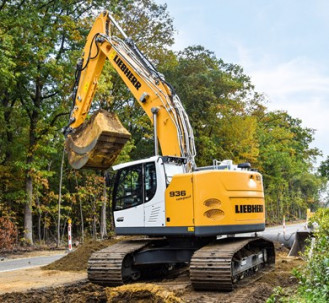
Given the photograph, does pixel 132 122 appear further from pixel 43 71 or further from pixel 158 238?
pixel 158 238

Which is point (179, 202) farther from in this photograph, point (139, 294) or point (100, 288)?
point (100, 288)

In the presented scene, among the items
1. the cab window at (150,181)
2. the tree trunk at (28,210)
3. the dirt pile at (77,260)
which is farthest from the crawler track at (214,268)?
the tree trunk at (28,210)

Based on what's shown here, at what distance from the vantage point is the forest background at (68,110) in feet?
60.6

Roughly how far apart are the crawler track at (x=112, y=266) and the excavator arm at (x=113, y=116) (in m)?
1.75

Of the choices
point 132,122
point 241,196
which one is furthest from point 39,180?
point 241,196

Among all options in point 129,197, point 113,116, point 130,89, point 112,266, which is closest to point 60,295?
point 112,266

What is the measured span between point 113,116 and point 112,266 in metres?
3.06

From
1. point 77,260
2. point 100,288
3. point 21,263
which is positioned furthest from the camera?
point 21,263

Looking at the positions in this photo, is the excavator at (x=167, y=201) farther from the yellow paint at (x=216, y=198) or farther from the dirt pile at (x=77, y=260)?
the dirt pile at (x=77, y=260)

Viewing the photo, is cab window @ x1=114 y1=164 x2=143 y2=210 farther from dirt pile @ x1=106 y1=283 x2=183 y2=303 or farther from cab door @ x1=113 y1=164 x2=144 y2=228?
dirt pile @ x1=106 y1=283 x2=183 y2=303

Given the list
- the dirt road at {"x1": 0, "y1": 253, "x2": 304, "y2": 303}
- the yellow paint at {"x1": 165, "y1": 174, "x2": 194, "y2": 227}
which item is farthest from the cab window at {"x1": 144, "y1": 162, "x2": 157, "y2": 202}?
the dirt road at {"x1": 0, "y1": 253, "x2": 304, "y2": 303}

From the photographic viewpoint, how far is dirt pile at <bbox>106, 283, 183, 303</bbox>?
23.3 ft

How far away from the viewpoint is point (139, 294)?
7.41m

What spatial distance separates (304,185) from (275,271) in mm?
51542
